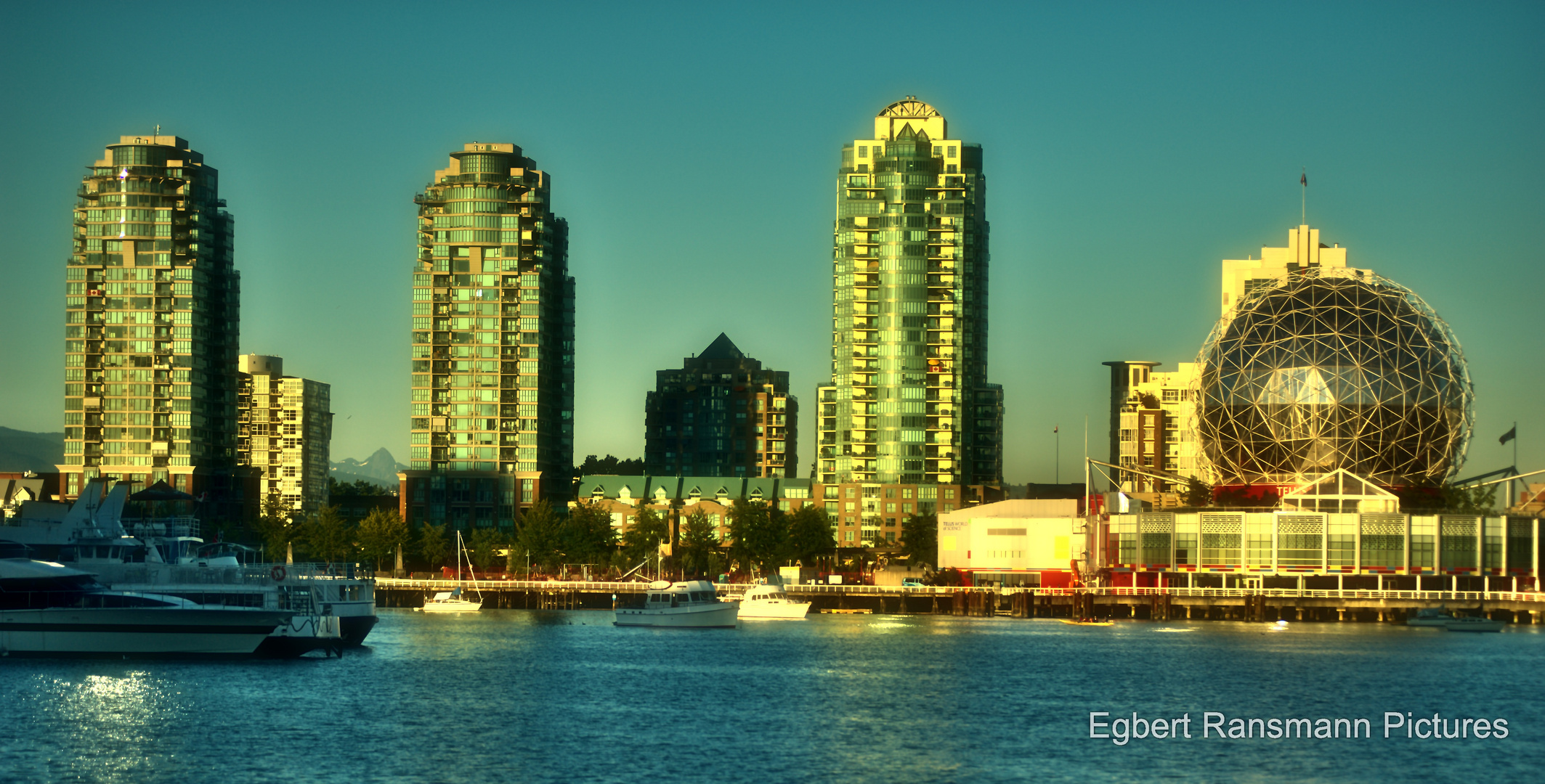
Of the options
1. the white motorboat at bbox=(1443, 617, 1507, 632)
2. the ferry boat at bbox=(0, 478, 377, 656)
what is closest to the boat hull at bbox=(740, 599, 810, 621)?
the ferry boat at bbox=(0, 478, 377, 656)

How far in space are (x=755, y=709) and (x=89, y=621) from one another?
41.4 meters

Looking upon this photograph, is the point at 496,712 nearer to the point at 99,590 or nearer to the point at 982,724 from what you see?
the point at 982,724

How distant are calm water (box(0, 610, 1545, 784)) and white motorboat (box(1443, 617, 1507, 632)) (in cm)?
1861

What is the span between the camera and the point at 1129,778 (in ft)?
233

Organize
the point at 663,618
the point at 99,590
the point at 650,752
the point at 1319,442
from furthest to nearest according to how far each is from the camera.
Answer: the point at 1319,442
the point at 663,618
the point at 99,590
the point at 650,752

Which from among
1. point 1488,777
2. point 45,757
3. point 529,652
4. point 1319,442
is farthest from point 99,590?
point 1319,442

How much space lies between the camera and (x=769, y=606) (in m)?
188

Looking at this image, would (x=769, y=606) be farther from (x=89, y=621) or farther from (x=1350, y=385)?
(x=89, y=621)

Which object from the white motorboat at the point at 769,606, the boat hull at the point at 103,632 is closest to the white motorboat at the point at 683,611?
the white motorboat at the point at 769,606

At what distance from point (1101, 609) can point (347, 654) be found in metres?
93.7

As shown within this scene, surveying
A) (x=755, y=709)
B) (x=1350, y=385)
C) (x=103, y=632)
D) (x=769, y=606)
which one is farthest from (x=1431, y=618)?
(x=103, y=632)

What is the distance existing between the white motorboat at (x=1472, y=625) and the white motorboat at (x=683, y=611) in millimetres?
64829

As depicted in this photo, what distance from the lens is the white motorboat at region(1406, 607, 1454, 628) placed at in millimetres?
171625

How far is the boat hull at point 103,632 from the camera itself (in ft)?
355
